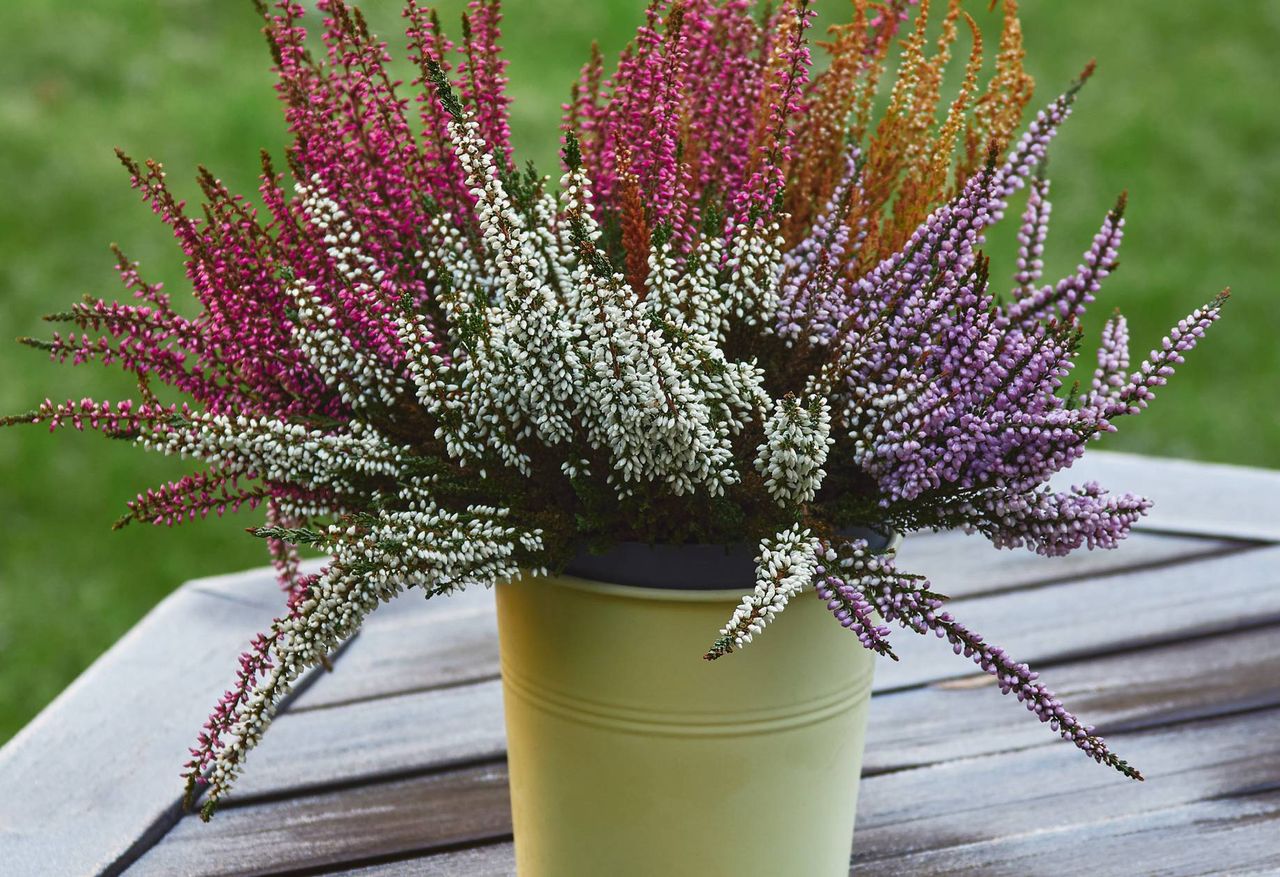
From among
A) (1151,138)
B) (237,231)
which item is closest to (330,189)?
(237,231)

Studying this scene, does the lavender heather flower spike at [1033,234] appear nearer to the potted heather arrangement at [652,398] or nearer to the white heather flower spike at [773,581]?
the potted heather arrangement at [652,398]

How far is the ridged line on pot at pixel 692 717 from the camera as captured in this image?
1035 mm

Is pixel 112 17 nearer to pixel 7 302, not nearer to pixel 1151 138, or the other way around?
pixel 7 302

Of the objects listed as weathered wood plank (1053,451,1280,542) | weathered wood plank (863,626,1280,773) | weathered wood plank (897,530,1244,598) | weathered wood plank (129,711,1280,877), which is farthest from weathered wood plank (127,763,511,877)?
weathered wood plank (1053,451,1280,542)

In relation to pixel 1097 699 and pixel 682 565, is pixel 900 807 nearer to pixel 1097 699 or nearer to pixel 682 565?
pixel 1097 699

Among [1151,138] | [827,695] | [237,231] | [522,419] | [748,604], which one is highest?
[1151,138]

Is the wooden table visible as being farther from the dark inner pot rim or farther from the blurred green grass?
the blurred green grass

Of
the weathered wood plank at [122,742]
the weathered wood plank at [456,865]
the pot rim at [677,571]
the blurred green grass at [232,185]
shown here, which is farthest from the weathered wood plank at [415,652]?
the blurred green grass at [232,185]

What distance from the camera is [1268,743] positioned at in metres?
1.38

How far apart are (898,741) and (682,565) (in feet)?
1.71

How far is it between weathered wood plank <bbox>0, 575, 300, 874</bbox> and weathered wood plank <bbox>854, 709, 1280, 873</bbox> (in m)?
0.64

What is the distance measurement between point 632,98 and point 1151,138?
→ 3473 millimetres

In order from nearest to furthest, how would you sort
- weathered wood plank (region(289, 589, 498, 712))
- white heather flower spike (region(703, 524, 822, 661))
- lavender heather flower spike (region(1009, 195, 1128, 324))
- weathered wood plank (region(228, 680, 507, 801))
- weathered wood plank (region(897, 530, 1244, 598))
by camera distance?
white heather flower spike (region(703, 524, 822, 661)), lavender heather flower spike (region(1009, 195, 1128, 324)), weathered wood plank (region(228, 680, 507, 801)), weathered wood plank (region(289, 589, 498, 712)), weathered wood plank (region(897, 530, 1244, 598))

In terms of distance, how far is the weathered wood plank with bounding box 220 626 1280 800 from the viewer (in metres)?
1.37
